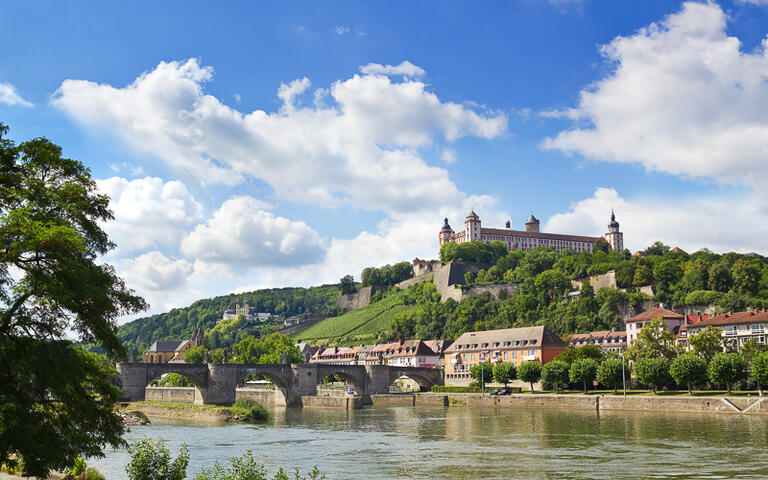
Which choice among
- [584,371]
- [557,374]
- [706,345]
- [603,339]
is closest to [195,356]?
[603,339]

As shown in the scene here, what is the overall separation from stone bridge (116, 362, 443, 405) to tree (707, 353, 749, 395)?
38712 millimetres

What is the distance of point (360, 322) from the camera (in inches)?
5719

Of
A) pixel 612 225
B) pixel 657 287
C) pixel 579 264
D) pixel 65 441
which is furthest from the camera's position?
pixel 612 225

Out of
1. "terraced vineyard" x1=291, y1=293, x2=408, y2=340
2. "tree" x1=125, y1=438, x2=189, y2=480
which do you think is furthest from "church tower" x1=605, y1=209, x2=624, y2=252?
"tree" x1=125, y1=438, x2=189, y2=480

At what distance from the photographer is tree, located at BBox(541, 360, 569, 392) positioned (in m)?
66.1

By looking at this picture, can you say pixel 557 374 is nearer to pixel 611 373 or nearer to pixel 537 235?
pixel 611 373

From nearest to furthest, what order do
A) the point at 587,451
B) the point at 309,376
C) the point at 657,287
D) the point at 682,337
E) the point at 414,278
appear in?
the point at 587,451
the point at 309,376
the point at 682,337
the point at 657,287
the point at 414,278

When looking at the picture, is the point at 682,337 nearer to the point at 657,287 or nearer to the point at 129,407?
the point at 657,287

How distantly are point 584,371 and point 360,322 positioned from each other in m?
85.8

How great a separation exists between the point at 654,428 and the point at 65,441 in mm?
35872

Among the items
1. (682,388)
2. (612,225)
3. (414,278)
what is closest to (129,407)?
(682,388)

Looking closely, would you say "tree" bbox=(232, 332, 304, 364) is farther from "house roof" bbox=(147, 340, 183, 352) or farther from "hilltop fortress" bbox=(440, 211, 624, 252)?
"hilltop fortress" bbox=(440, 211, 624, 252)

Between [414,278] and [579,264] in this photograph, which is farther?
[414,278]

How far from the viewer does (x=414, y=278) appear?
516ft
